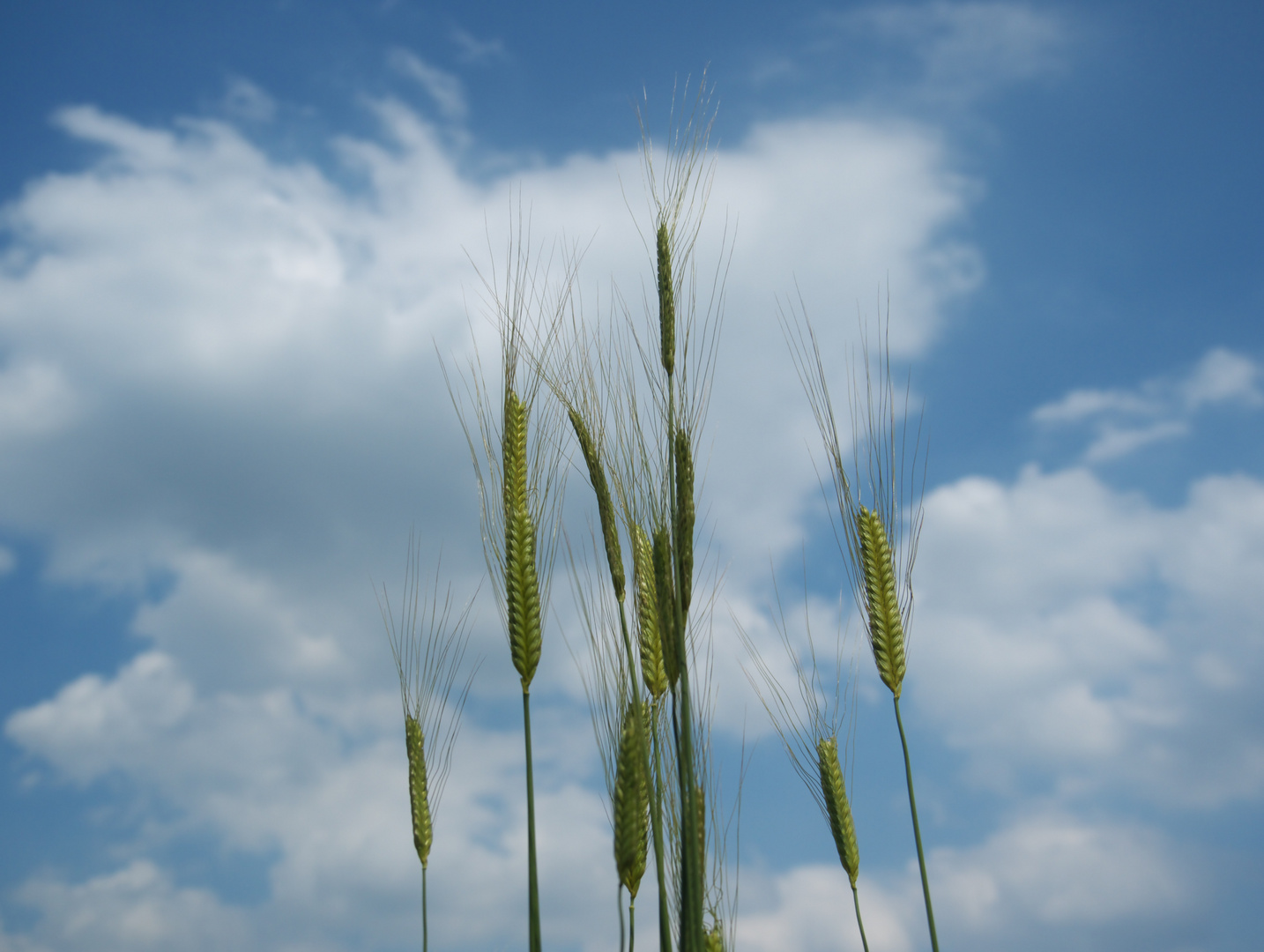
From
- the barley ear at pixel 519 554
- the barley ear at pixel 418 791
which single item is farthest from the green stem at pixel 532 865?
the barley ear at pixel 418 791

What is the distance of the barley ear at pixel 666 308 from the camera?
11.6ft

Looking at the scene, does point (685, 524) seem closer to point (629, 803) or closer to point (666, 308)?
point (629, 803)

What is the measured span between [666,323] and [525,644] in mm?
1359

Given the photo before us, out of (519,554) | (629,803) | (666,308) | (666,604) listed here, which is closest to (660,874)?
(629,803)

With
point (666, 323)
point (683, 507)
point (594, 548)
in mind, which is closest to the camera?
point (683, 507)

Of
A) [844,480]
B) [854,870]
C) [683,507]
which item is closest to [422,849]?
[854,870]

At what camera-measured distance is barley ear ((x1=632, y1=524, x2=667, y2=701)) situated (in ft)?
12.3

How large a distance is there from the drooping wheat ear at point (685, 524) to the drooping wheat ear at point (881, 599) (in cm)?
127

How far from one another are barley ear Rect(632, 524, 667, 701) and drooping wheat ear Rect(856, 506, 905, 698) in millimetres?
902

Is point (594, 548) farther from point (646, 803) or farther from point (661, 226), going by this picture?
point (661, 226)

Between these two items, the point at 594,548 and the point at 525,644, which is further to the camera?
the point at 594,548

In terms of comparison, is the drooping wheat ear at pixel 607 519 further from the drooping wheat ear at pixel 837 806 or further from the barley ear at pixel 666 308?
the drooping wheat ear at pixel 837 806

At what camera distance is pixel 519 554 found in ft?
12.2

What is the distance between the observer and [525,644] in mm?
3490
